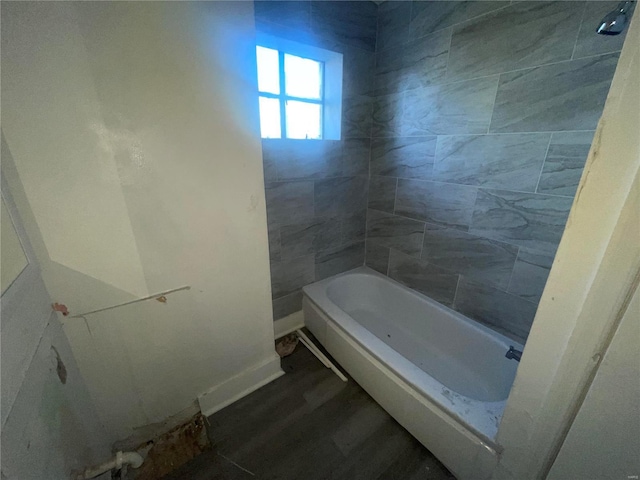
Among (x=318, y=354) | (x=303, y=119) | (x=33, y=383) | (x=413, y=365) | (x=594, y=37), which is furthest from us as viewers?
(x=303, y=119)

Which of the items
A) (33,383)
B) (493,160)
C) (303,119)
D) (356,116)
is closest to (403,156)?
(356,116)

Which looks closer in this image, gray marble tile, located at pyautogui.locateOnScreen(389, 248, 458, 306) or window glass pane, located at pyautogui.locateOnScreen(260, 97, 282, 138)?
window glass pane, located at pyautogui.locateOnScreen(260, 97, 282, 138)

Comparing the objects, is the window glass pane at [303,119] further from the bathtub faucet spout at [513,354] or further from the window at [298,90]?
the bathtub faucet spout at [513,354]

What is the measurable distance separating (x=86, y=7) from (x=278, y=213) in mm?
1110

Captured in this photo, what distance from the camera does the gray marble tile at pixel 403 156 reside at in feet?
5.20

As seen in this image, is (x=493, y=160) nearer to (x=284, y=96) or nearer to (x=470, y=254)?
(x=470, y=254)

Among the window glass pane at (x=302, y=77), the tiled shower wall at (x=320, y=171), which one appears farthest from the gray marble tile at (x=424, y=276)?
the window glass pane at (x=302, y=77)

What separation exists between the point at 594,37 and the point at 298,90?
147 cm

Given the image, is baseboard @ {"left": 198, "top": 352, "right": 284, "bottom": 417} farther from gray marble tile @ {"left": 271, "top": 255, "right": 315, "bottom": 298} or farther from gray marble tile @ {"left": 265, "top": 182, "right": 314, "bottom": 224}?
gray marble tile @ {"left": 265, "top": 182, "right": 314, "bottom": 224}

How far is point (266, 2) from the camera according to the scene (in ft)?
4.15

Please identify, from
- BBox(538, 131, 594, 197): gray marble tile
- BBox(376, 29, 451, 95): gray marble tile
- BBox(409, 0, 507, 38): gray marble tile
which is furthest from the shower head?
BBox(376, 29, 451, 95): gray marble tile

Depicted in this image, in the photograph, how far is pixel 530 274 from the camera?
1272 millimetres

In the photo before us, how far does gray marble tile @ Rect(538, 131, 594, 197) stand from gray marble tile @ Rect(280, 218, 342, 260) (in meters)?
1.24

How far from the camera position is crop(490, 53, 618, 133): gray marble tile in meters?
0.97
